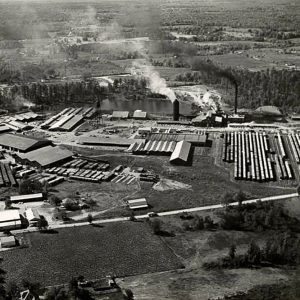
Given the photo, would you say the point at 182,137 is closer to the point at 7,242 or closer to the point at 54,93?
the point at 7,242

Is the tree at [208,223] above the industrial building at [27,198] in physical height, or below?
below

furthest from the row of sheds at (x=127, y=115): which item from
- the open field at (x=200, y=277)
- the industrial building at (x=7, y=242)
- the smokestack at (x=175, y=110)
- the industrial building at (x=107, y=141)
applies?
the industrial building at (x=7, y=242)

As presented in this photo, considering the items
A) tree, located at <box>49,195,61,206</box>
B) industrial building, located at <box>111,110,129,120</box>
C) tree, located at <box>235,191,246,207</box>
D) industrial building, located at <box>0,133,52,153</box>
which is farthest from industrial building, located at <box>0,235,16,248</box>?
industrial building, located at <box>111,110,129,120</box>

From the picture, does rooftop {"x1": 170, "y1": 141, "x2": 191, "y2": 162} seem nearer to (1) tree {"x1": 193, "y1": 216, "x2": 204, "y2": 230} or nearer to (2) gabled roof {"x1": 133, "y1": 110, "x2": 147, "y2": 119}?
(2) gabled roof {"x1": 133, "y1": 110, "x2": 147, "y2": 119}

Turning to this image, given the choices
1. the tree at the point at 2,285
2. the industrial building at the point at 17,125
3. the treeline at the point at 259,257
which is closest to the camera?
the tree at the point at 2,285

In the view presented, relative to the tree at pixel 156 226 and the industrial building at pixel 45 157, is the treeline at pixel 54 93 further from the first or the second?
the tree at pixel 156 226

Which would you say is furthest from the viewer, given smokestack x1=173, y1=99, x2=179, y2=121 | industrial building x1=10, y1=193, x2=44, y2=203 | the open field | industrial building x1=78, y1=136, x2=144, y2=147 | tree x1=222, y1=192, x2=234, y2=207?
smokestack x1=173, y1=99, x2=179, y2=121

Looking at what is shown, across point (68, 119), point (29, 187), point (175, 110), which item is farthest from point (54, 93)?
point (29, 187)

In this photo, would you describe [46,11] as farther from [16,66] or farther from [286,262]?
[286,262]
